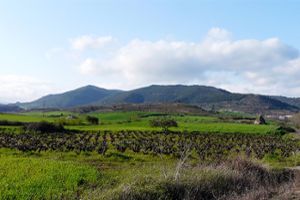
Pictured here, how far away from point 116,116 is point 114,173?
89662mm

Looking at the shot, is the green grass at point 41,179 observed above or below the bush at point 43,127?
below

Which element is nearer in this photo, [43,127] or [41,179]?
[41,179]

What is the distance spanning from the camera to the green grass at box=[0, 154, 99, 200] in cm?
1534

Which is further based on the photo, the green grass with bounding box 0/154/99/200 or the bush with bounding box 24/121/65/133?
the bush with bounding box 24/121/65/133

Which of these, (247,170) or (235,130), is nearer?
(247,170)

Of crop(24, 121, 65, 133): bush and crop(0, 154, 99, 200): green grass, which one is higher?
crop(24, 121, 65, 133): bush

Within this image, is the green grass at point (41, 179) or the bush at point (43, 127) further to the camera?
the bush at point (43, 127)

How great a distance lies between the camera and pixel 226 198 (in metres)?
16.7

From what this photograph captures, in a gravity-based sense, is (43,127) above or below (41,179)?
above

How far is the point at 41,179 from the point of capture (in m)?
17.9

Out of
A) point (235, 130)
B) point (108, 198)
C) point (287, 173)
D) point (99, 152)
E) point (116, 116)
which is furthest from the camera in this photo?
point (116, 116)

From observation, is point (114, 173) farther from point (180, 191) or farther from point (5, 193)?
point (5, 193)

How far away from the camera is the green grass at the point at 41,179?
15.3 metres

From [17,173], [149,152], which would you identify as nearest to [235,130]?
[149,152]
